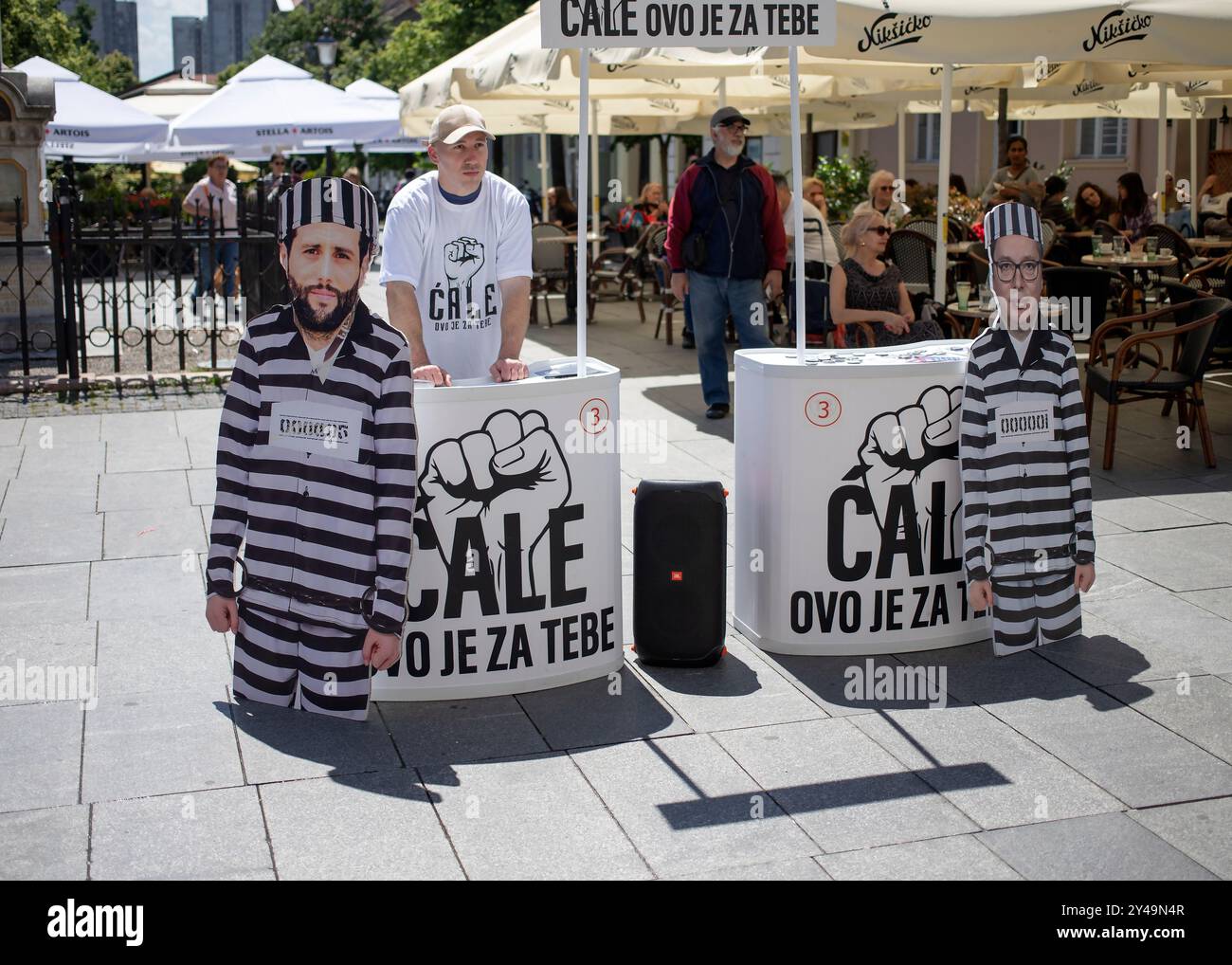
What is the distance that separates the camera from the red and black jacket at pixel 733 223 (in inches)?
380

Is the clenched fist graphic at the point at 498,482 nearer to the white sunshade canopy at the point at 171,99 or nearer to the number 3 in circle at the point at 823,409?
the number 3 in circle at the point at 823,409

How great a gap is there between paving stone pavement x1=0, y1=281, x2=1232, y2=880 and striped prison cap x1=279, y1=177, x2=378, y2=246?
164cm

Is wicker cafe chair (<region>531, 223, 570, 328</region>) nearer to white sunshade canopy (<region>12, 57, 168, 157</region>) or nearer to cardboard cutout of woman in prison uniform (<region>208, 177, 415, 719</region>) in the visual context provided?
white sunshade canopy (<region>12, 57, 168, 157</region>)

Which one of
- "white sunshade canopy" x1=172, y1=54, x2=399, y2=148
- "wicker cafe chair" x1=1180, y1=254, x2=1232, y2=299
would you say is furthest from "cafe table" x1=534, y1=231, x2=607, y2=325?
"wicker cafe chair" x1=1180, y1=254, x2=1232, y2=299

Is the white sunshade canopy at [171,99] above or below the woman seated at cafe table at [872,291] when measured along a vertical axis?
above

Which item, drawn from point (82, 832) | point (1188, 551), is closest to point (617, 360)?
point (1188, 551)

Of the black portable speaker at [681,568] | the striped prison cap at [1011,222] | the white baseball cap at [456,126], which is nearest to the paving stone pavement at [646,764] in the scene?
the black portable speaker at [681,568]

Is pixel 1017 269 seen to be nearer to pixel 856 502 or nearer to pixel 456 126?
pixel 856 502

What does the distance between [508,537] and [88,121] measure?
17006 mm

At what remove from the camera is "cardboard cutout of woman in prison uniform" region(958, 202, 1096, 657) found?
5406 mm

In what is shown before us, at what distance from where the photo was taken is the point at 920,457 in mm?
5504

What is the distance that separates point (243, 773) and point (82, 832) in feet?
1.78

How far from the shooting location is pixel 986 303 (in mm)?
9586
